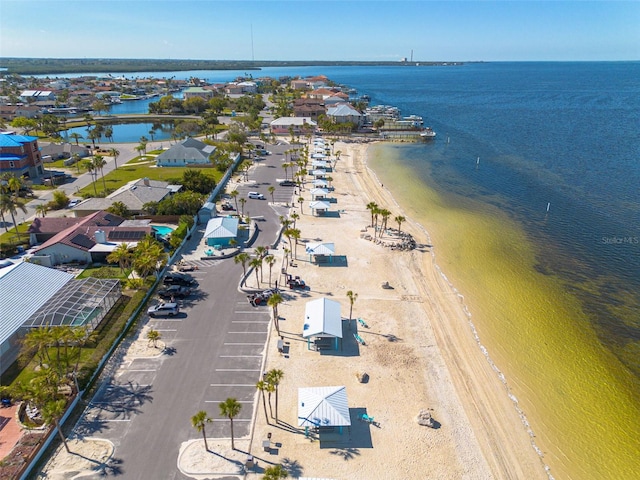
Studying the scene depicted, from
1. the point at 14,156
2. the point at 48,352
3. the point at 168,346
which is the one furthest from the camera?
the point at 14,156

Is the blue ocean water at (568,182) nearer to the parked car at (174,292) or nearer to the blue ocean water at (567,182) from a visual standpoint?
the blue ocean water at (567,182)

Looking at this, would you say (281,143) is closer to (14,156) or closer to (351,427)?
(14,156)

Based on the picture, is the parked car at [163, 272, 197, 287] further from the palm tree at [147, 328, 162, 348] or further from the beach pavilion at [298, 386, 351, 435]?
the beach pavilion at [298, 386, 351, 435]

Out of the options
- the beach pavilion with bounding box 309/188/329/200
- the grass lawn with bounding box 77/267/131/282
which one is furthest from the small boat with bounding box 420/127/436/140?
the grass lawn with bounding box 77/267/131/282

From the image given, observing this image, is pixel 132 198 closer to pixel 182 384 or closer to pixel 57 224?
pixel 57 224

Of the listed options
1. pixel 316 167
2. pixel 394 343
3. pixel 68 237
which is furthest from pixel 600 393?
pixel 316 167

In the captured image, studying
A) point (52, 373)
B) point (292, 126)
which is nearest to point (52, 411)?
point (52, 373)

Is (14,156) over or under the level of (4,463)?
over

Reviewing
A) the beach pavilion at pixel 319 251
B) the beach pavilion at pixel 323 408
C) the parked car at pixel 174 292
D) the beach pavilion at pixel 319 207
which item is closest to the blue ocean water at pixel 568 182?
the beach pavilion at pixel 319 251
